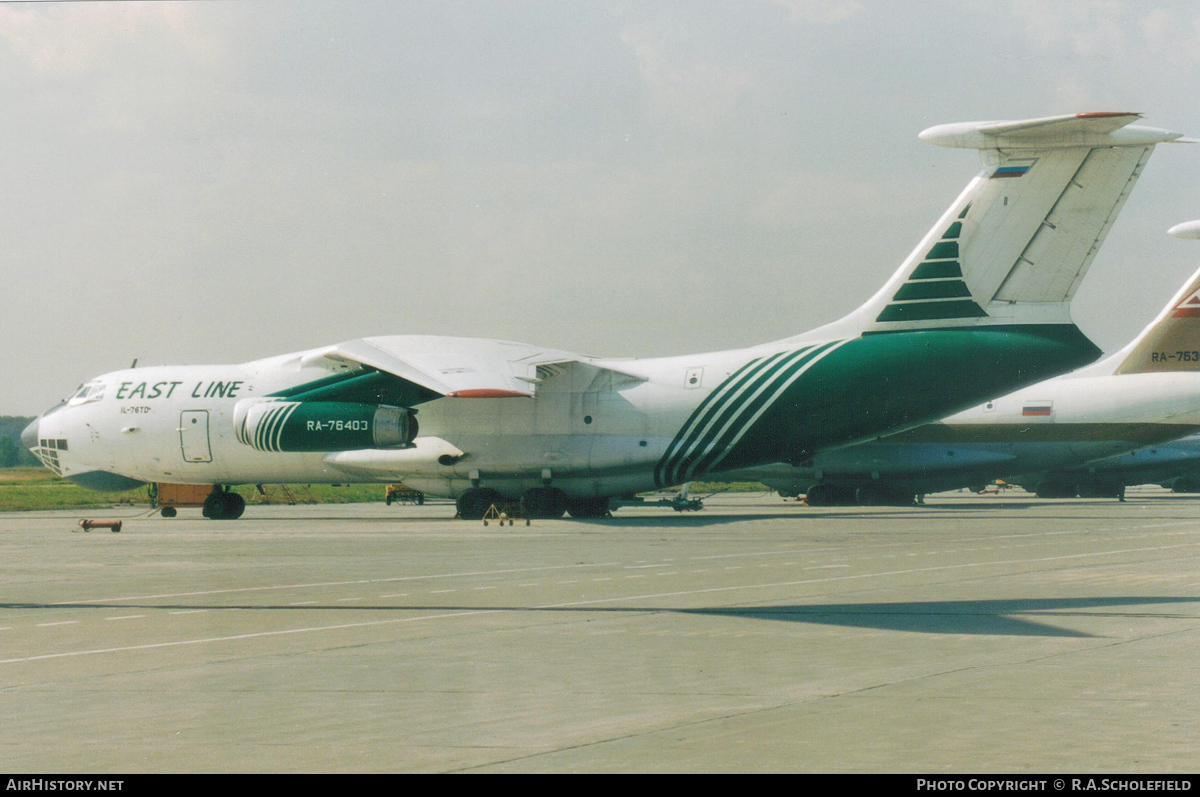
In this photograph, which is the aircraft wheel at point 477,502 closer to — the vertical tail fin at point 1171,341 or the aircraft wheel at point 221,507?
the aircraft wheel at point 221,507

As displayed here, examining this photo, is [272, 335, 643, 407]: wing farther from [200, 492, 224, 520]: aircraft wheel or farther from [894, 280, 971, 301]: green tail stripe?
[894, 280, 971, 301]: green tail stripe

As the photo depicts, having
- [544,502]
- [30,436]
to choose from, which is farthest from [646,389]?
[30,436]

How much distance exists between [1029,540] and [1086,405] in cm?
1969

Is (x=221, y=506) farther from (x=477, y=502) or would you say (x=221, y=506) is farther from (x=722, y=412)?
(x=722, y=412)

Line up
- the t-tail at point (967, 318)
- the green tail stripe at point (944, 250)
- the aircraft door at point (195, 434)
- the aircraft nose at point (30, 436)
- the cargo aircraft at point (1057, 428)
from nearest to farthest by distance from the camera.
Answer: the t-tail at point (967, 318) → the green tail stripe at point (944, 250) → the aircraft door at point (195, 434) → the aircraft nose at point (30, 436) → the cargo aircraft at point (1057, 428)

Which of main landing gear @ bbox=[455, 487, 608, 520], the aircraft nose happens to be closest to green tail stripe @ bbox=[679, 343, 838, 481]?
main landing gear @ bbox=[455, 487, 608, 520]

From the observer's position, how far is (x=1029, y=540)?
2462cm

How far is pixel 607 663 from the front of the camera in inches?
382

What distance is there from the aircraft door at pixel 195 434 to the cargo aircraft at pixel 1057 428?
15.9m

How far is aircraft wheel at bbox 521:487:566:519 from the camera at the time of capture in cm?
3466

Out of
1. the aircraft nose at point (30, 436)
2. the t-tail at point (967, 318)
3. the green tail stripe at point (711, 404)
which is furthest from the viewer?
the aircraft nose at point (30, 436)

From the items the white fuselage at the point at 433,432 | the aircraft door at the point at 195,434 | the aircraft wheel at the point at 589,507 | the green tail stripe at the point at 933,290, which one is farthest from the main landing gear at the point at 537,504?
the green tail stripe at the point at 933,290

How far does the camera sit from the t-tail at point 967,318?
87.8ft
